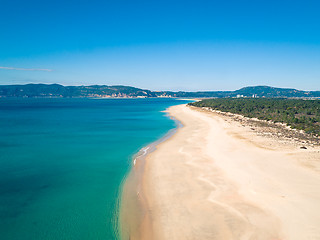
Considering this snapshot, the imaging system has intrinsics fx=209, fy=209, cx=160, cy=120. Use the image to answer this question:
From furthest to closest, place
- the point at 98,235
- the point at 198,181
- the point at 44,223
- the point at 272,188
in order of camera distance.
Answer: the point at 198,181 → the point at 272,188 → the point at 44,223 → the point at 98,235

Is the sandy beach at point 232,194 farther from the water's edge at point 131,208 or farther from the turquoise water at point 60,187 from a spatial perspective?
the turquoise water at point 60,187

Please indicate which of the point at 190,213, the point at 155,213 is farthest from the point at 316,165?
the point at 155,213

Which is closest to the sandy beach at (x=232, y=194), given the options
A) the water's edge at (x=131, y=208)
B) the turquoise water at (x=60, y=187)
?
the water's edge at (x=131, y=208)

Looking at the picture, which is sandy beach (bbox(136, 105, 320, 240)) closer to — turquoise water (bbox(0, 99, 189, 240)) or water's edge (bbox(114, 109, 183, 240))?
water's edge (bbox(114, 109, 183, 240))

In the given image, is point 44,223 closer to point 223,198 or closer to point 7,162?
point 223,198

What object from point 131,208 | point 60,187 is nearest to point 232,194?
point 131,208

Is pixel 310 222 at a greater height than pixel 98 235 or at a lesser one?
greater

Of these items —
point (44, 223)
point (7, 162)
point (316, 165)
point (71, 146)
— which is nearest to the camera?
point (44, 223)

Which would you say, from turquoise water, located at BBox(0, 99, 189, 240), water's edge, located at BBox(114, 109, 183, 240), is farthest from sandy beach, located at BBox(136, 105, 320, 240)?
turquoise water, located at BBox(0, 99, 189, 240)

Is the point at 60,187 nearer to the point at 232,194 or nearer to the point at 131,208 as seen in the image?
the point at 131,208
